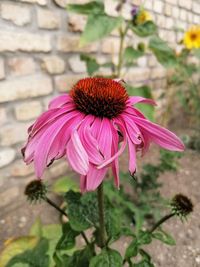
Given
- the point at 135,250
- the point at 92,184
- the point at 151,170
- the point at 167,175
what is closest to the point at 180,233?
the point at 151,170

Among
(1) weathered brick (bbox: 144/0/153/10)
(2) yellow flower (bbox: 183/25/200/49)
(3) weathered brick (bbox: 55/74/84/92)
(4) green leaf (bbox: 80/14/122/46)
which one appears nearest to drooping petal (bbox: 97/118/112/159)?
(4) green leaf (bbox: 80/14/122/46)

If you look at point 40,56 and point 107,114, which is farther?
point 40,56

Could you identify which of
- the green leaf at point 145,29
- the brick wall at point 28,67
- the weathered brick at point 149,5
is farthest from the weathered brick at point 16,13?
the weathered brick at point 149,5

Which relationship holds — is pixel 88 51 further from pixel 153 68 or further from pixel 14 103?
pixel 153 68

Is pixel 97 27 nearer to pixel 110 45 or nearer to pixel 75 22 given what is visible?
pixel 75 22

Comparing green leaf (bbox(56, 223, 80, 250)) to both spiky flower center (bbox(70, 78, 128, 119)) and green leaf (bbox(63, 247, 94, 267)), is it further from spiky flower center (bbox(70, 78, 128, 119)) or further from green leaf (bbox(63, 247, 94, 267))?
→ spiky flower center (bbox(70, 78, 128, 119))
